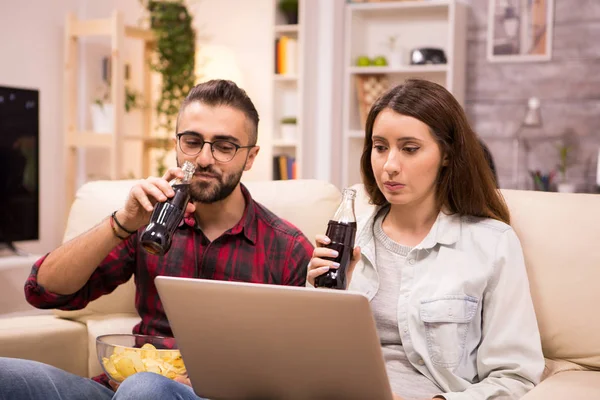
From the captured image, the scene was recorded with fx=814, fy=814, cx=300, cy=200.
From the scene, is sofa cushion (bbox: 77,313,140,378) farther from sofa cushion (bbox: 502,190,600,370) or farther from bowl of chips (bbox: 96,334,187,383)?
sofa cushion (bbox: 502,190,600,370)

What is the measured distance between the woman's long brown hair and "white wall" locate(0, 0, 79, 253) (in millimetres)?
3522

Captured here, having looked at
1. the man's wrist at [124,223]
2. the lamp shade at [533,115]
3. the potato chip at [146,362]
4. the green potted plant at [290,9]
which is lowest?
the potato chip at [146,362]

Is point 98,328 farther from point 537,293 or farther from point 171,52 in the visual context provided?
point 171,52

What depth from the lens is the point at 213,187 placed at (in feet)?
6.38

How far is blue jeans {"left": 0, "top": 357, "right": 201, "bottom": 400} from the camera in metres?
1.47

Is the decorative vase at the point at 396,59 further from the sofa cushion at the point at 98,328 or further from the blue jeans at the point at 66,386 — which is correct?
the blue jeans at the point at 66,386

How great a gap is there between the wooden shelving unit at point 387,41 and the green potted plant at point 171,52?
1033mm

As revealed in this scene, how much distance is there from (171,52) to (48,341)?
3.42 m

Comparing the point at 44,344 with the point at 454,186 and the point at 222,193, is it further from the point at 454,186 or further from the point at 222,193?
the point at 454,186

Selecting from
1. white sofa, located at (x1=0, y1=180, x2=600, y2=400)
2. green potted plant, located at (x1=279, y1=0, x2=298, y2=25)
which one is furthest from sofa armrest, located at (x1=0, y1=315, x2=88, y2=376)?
green potted plant, located at (x1=279, y1=0, x2=298, y2=25)

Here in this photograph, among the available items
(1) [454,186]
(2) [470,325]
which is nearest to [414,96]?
(1) [454,186]

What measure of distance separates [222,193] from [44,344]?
0.66m

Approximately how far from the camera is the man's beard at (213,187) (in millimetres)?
1939

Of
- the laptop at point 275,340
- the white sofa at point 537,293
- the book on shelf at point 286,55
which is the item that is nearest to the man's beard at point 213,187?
the white sofa at point 537,293
